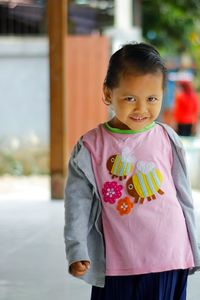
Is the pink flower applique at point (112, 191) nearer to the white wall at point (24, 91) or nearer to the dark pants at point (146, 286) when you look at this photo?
the dark pants at point (146, 286)

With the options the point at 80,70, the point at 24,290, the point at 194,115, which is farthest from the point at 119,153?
the point at 194,115

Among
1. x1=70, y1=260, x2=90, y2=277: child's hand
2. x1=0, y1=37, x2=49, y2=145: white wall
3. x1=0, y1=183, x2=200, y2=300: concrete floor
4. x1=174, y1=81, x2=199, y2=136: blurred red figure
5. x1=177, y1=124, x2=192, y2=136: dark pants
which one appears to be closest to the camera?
x1=70, y1=260, x2=90, y2=277: child's hand

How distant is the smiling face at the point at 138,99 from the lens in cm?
165

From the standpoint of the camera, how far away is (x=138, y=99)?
1652 mm

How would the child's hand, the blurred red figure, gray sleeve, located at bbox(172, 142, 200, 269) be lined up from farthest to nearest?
the blurred red figure → gray sleeve, located at bbox(172, 142, 200, 269) → the child's hand

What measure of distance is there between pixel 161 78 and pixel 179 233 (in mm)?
413

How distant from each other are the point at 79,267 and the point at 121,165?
285mm

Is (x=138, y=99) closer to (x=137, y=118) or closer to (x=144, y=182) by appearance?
(x=137, y=118)

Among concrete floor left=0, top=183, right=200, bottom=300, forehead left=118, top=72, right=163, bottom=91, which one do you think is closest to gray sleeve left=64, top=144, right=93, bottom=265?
forehead left=118, top=72, right=163, bottom=91

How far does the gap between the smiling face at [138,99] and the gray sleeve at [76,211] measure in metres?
0.15

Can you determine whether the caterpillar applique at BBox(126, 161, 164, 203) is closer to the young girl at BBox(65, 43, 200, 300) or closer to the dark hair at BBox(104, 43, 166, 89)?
the young girl at BBox(65, 43, 200, 300)

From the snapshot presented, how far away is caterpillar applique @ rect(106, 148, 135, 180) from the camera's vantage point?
1.67 metres

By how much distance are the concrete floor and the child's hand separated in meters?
0.73

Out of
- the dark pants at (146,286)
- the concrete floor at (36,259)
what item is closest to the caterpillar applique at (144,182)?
the dark pants at (146,286)
